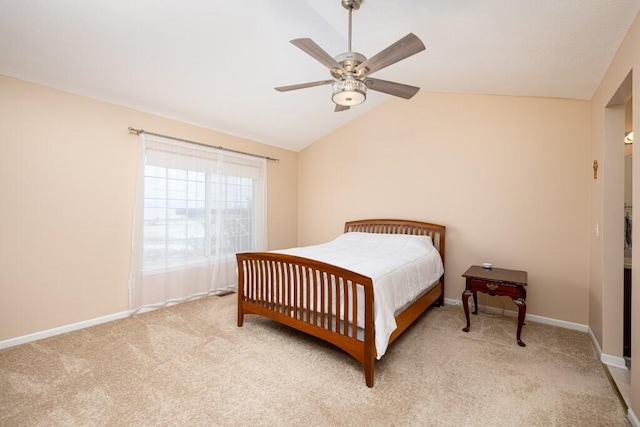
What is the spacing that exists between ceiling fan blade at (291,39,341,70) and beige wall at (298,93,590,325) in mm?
2536

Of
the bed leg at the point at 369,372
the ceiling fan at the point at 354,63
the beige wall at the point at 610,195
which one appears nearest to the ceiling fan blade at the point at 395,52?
the ceiling fan at the point at 354,63

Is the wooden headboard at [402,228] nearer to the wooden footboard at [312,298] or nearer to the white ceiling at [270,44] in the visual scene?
the white ceiling at [270,44]

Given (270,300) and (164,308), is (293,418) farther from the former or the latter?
(164,308)

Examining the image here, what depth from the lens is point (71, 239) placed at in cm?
289

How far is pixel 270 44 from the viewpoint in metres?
2.78

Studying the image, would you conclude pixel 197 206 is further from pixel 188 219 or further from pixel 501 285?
pixel 501 285

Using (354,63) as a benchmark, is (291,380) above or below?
below

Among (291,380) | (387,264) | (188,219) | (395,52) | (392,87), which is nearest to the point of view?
(395,52)

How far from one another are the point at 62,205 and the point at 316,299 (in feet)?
8.88

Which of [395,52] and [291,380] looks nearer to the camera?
[395,52]

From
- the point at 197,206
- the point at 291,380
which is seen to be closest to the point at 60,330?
the point at 197,206

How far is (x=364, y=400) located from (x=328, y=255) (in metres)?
1.47

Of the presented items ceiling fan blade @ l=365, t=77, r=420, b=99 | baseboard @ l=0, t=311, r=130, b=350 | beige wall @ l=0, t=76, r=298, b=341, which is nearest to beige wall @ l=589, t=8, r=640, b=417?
ceiling fan blade @ l=365, t=77, r=420, b=99

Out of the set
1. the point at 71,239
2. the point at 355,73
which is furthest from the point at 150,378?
the point at 355,73
